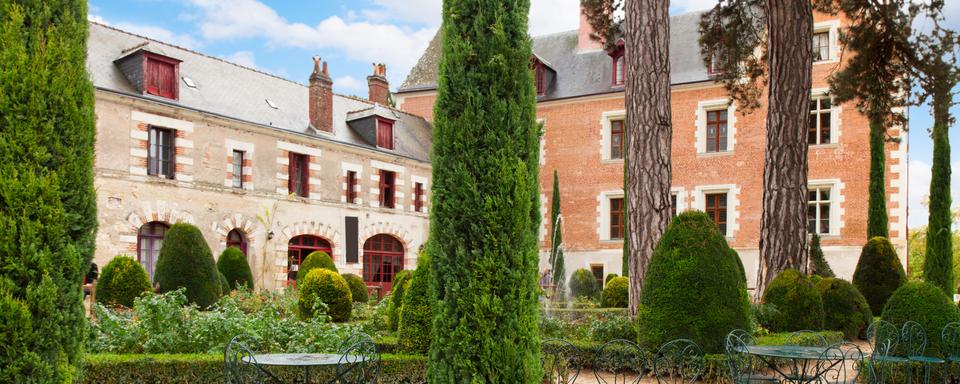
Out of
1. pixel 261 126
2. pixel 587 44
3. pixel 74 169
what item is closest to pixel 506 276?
pixel 74 169

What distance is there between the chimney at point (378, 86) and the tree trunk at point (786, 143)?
16.3 meters

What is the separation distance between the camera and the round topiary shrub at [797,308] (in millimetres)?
10156

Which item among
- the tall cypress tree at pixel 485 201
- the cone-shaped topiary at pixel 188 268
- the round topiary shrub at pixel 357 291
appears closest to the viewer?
the tall cypress tree at pixel 485 201

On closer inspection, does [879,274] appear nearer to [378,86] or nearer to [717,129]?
[717,129]

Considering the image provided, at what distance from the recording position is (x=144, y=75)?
56.7 feet

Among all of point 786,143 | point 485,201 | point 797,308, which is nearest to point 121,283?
point 485,201

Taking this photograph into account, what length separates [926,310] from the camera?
7391 millimetres

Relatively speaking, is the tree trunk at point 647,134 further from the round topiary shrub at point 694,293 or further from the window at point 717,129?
the window at point 717,129

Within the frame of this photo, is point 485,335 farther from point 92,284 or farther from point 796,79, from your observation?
point 92,284

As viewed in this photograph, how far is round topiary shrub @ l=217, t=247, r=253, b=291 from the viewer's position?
1645cm

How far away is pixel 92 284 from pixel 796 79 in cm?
1189

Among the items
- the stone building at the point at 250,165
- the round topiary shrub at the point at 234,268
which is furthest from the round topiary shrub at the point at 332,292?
the stone building at the point at 250,165

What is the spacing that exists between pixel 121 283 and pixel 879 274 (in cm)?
1214

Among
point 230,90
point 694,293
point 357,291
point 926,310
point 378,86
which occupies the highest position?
point 378,86
